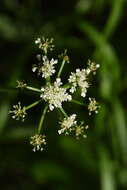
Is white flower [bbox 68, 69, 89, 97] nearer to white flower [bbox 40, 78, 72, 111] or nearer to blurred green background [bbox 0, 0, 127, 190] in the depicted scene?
white flower [bbox 40, 78, 72, 111]

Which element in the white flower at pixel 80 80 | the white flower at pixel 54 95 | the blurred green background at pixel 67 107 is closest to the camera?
the white flower at pixel 54 95

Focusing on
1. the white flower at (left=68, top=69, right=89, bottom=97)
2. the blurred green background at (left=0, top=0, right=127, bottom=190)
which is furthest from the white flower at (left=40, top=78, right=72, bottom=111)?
the blurred green background at (left=0, top=0, right=127, bottom=190)

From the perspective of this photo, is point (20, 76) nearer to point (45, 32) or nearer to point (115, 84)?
point (45, 32)

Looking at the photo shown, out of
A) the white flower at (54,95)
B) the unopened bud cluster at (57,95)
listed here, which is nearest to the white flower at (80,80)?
the unopened bud cluster at (57,95)

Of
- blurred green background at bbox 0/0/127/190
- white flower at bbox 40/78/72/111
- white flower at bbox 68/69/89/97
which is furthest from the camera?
blurred green background at bbox 0/0/127/190

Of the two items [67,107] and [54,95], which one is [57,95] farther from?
[67,107]

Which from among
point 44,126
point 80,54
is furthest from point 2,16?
point 44,126

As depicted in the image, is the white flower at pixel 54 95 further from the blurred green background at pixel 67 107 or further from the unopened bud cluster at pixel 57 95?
the blurred green background at pixel 67 107
